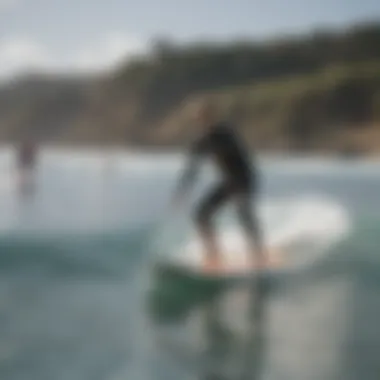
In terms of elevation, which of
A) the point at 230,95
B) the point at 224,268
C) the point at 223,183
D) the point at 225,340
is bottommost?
the point at 225,340

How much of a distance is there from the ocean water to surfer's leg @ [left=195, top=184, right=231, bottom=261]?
23mm

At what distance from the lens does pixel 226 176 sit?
113 cm

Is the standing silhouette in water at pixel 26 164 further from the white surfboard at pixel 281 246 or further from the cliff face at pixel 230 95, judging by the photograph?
the white surfboard at pixel 281 246

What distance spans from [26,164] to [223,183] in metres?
0.34

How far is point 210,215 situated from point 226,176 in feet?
0.24

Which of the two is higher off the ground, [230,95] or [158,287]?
[230,95]

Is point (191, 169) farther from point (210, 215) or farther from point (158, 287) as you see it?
point (158, 287)

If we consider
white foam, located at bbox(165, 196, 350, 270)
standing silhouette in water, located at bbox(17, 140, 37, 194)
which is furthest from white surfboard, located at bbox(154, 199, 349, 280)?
standing silhouette in water, located at bbox(17, 140, 37, 194)

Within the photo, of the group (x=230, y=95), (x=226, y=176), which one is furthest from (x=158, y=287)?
(x=230, y=95)

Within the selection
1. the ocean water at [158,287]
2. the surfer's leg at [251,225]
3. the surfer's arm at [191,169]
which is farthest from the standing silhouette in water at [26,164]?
the surfer's leg at [251,225]

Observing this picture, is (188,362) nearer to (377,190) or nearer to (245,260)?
(245,260)

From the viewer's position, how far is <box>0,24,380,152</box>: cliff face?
1.16 m

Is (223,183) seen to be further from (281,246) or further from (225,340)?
(225,340)

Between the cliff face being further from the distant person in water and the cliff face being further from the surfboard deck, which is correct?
the surfboard deck
